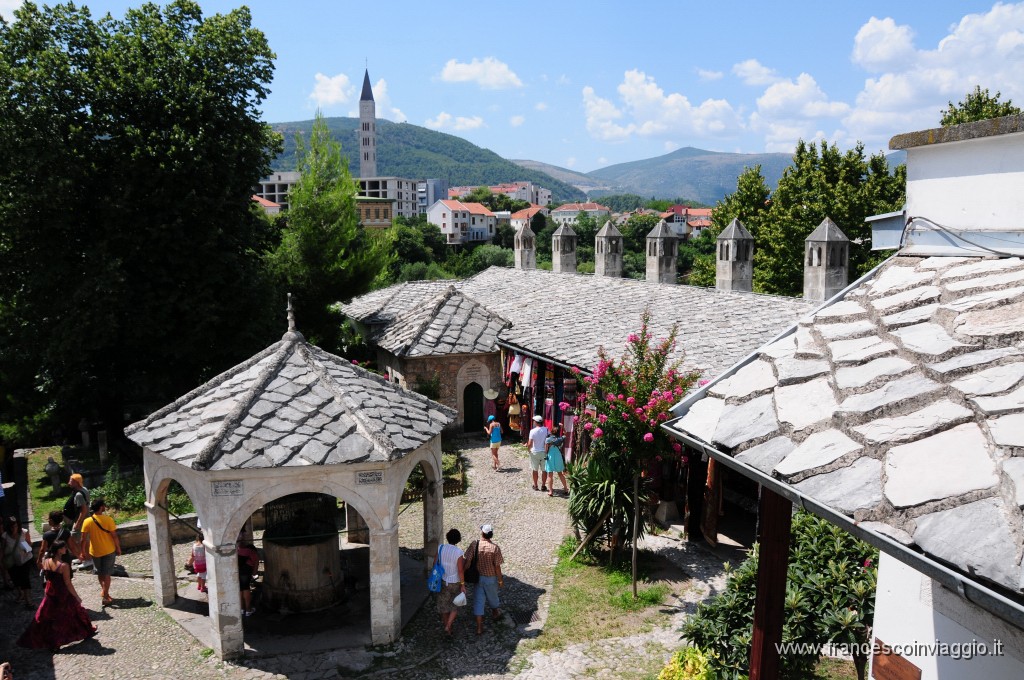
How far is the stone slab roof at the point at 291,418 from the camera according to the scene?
9586 mm

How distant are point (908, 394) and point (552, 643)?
25.6 ft

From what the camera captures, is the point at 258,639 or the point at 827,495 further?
the point at 258,639

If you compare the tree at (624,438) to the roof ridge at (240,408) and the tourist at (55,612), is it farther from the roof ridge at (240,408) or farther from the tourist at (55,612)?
the tourist at (55,612)

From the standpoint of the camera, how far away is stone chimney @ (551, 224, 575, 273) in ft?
93.4

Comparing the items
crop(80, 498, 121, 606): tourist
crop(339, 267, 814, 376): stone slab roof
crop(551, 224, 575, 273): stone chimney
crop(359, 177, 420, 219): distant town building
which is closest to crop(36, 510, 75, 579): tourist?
crop(80, 498, 121, 606): tourist

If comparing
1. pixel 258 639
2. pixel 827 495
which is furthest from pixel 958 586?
pixel 258 639

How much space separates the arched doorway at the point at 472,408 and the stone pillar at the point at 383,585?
12027 millimetres

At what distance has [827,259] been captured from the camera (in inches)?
664

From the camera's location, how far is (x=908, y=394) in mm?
3643

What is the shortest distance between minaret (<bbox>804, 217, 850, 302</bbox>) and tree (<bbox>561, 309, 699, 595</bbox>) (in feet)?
21.5

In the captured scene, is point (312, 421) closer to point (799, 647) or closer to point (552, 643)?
point (552, 643)

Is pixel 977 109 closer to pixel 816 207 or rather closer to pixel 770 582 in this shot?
pixel 816 207

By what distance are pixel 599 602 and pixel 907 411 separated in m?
8.70

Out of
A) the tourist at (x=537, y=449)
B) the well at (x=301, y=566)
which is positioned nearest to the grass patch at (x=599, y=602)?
the well at (x=301, y=566)
